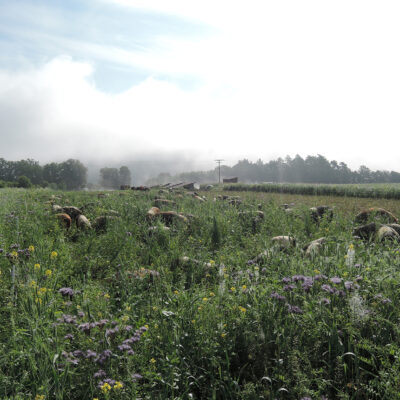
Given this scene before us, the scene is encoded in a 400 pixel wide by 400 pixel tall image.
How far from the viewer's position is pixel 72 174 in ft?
322

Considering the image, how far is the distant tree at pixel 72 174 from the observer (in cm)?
9644

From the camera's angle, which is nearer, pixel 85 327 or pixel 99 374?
pixel 99 374

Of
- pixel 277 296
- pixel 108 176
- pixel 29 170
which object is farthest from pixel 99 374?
pixel 108 176

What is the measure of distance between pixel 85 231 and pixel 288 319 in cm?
461

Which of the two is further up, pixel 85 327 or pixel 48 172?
pixel 48 172

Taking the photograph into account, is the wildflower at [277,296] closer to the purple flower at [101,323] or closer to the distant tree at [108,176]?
the purple flower at [101,323]

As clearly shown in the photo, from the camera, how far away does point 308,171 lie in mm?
108562

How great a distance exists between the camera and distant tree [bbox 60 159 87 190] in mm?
96438

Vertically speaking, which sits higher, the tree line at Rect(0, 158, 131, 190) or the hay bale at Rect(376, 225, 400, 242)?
the tree line at Rect(0, 158, 131, 190)

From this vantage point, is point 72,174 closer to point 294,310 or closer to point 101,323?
point 101,323

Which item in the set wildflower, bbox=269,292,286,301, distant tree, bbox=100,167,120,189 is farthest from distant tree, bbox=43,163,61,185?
wildflower, bbox=269,292,286,301

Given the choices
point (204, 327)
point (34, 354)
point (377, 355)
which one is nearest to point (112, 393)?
point (34, 354)

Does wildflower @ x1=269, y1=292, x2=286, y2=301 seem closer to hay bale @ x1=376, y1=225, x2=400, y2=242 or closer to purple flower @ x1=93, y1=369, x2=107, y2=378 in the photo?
purple flower @ x1=93, y1=369, x2=107, y2=378

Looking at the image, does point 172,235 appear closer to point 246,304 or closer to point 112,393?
point 246,304
